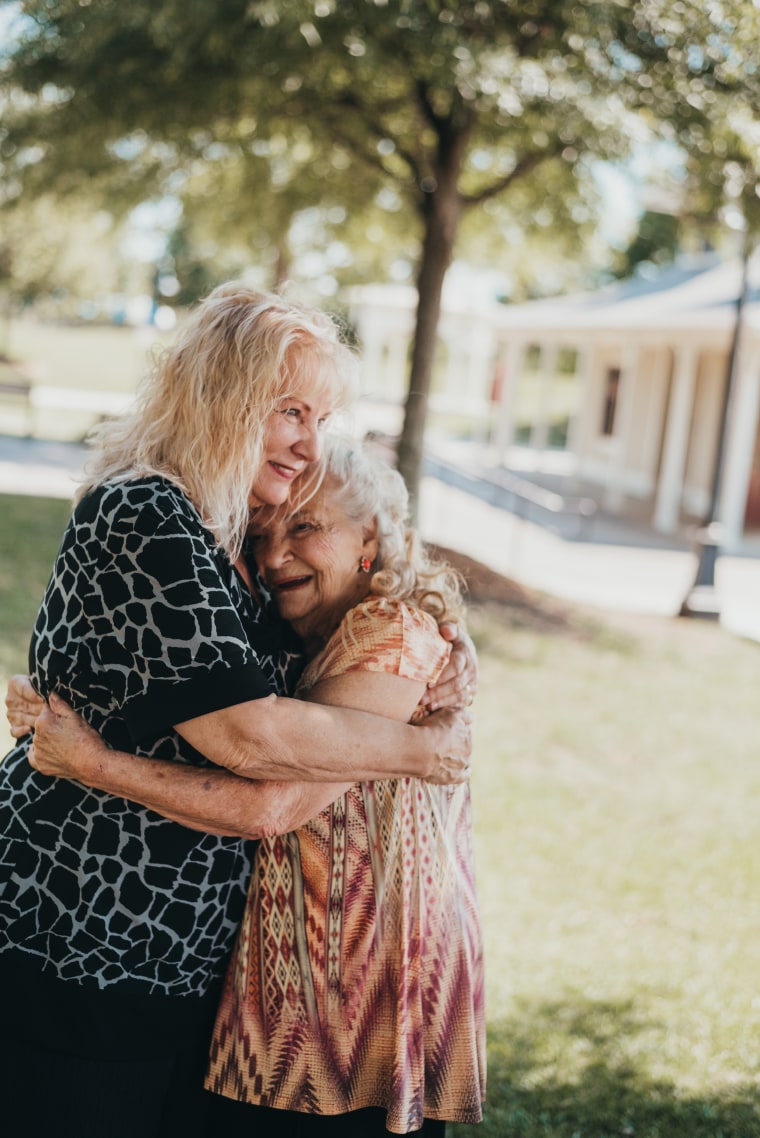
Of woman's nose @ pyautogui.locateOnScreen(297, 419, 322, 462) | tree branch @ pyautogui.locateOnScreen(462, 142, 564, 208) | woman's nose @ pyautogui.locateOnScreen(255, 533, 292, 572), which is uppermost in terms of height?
tree branch @ pyautogui.locateOnScreen(462, 142, 564, 208)

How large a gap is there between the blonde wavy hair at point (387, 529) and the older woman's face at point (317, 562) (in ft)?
0.07

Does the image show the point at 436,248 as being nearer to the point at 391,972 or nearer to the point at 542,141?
the point at 542,141

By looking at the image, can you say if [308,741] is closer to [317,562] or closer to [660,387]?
[317,562]

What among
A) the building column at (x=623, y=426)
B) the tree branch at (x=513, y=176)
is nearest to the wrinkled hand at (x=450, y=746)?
the tree branch at (x=513, y=176)

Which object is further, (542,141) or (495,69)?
(542,141)

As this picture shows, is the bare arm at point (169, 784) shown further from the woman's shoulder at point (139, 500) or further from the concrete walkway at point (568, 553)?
the concrete walkway at point (568, 553)

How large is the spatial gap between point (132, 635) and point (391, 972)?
86cm

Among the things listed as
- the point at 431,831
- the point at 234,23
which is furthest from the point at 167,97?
the point at 431,831

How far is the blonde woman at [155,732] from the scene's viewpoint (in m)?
2.13

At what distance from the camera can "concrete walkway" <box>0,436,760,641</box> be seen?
1398cm

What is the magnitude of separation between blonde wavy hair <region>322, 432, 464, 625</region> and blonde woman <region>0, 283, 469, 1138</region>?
0.58 ft

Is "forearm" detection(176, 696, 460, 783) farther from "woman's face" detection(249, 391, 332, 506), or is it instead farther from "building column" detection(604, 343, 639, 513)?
"building column" detection(604, 343, 639, 513)

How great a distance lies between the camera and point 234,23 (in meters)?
8.84

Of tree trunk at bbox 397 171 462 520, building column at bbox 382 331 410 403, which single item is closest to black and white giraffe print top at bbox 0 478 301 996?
tree trunk at bbox 397 171 462 520
